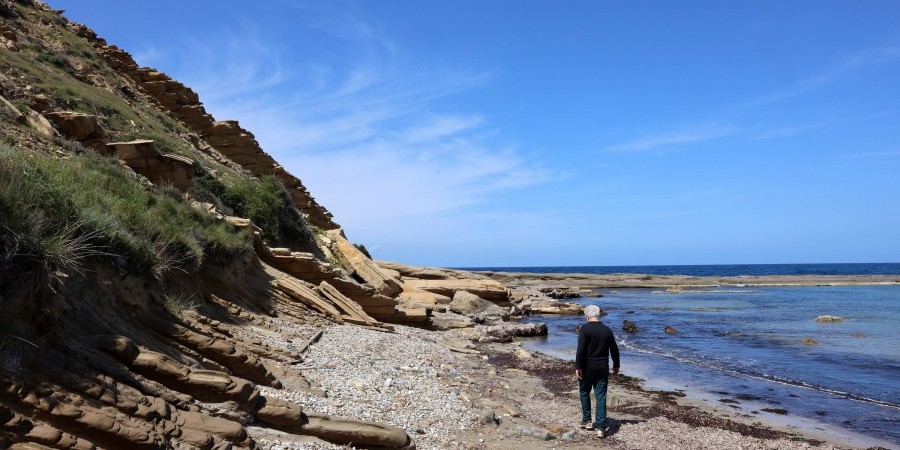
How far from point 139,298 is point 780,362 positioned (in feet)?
63.3

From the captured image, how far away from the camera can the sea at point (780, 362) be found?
13234mm

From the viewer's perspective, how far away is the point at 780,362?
20.0 m

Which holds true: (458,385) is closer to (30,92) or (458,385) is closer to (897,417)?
(897,417)

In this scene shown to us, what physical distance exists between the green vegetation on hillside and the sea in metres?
12.0

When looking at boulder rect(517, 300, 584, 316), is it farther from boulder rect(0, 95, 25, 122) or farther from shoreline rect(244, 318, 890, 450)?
boulder rect(0, 95, 25, 122)

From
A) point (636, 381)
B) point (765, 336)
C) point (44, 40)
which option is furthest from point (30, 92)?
point (765, 336)

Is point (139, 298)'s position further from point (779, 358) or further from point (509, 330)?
point (779, 358)

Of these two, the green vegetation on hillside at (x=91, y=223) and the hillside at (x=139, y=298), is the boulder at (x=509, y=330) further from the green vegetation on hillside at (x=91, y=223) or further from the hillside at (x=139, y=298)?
the green vegetation on hillside at (x=91, y=223)

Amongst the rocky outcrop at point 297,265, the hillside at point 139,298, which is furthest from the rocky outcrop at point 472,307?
the rocky outcrop at point 297,265

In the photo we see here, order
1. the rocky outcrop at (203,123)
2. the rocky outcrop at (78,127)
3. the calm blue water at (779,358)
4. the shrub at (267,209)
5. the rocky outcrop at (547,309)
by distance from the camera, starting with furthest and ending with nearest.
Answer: the rocky outcrop at (203,123)
the rocky outcrop at (547,309)
the shrub at (267,209)
the rocky outcrop at (78,127)
the calm blue water at (779,358)

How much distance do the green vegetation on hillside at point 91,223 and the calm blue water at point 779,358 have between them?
12449 mm

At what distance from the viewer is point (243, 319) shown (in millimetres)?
13555

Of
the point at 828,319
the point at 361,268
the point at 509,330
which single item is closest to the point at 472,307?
the point at 509,330

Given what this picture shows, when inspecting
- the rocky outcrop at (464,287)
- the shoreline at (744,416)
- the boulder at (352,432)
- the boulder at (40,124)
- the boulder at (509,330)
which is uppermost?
the boulder at (40,124)
